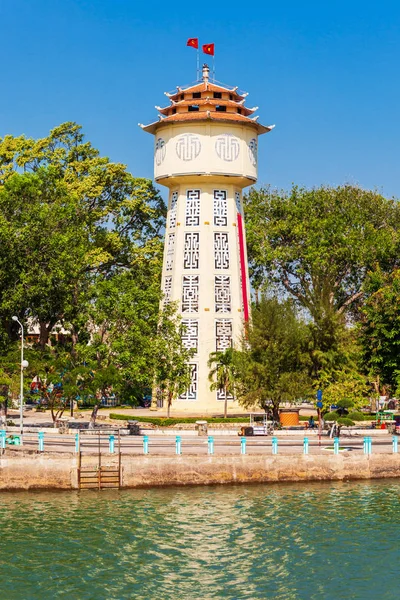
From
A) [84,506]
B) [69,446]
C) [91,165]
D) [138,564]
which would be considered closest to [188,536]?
[138,564]

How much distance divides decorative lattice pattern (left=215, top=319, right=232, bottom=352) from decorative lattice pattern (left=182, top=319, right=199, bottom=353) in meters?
1.49

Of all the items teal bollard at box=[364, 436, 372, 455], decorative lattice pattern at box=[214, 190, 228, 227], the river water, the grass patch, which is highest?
decorative lattice pattern at box=[214, 190, 228, 227]

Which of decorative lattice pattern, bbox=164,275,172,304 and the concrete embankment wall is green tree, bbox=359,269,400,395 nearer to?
decorative lattice pattern, bbox=164,275,172,304

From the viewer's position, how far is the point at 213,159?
255 ft

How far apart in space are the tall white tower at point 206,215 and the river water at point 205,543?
91.6 feet

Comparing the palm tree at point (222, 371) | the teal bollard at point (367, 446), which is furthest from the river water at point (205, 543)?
the palm tree at point (222, 371)

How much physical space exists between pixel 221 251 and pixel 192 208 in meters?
3.93

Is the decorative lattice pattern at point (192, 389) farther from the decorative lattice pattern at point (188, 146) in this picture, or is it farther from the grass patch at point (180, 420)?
the decorative lattice pattern at point (188, 146)

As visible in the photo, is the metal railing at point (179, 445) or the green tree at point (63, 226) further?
the green tree at point (63, 226)

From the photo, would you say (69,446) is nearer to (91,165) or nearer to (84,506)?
(84,506)

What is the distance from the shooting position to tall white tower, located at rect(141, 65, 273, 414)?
77.5m

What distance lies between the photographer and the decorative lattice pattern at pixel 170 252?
261 ft

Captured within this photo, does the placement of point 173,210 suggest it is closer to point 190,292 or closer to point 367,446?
point 190,292

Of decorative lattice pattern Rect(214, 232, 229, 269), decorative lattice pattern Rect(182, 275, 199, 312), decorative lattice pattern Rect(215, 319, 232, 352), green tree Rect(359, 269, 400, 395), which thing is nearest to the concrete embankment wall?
green tree Rect(359, 269, 400, 395)
